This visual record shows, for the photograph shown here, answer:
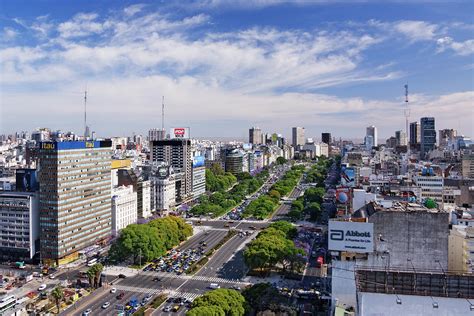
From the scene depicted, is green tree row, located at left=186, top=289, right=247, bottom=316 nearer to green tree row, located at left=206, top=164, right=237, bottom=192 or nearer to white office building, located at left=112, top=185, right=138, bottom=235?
white office building, located at left=112, top=185, right=138, bottom=235

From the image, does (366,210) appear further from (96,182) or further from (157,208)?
(157,208)

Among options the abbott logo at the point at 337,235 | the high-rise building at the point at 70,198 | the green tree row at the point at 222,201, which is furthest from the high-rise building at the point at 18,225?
the abbott logo at the point at 337,235

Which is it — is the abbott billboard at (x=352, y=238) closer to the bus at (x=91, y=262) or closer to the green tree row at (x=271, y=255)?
the green tree row at (x=271, y=255)

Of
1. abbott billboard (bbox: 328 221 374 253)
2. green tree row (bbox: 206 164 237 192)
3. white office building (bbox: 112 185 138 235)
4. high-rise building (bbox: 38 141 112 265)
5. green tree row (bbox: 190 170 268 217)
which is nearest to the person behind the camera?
abbott billboard (bbox: 328 221 374 253)

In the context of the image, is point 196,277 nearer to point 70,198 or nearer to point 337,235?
point 70,198

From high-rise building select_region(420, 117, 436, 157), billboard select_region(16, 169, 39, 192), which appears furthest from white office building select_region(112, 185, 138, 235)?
high-rise building select_region(420, 117, 436, 157)

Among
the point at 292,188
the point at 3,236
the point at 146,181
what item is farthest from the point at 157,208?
the point at 292,188
